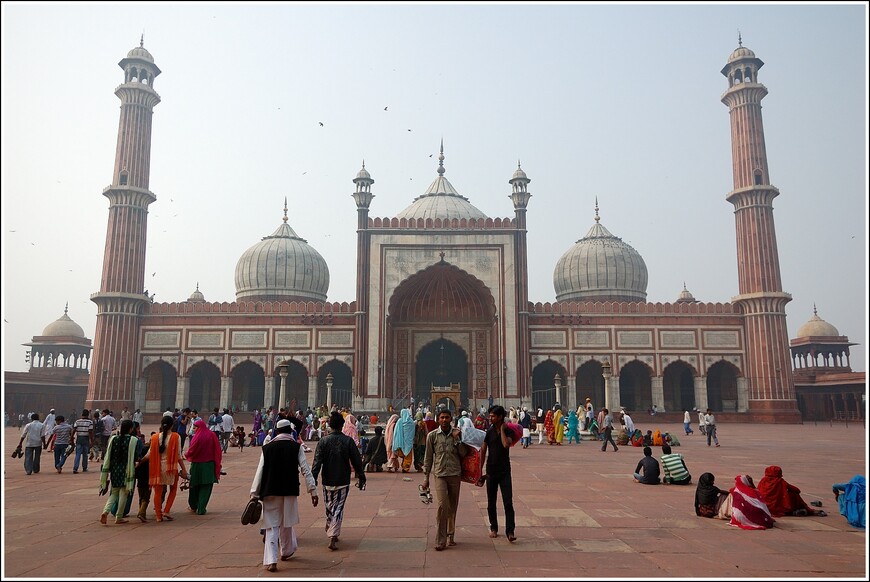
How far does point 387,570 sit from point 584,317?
2768cm

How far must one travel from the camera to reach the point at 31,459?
36.2ft

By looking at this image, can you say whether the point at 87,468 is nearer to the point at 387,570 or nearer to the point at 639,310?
the point at 387,570

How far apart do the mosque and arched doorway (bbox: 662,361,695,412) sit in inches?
2.8

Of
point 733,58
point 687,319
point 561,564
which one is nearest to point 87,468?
point 561,564

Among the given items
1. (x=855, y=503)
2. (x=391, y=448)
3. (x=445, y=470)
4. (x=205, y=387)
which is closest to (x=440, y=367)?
(x=205, y=387)

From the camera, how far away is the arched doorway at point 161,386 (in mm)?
31580

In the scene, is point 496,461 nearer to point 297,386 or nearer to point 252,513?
point 252,513

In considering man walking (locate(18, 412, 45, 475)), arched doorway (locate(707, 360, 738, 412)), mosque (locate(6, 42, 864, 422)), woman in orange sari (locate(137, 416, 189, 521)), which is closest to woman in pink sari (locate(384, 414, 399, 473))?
woman in orange sari (locate(137, 416, 189, 521))

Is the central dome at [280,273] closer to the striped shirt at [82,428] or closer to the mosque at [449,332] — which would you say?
the mosque at [449,332]

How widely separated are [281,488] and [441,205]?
106ft

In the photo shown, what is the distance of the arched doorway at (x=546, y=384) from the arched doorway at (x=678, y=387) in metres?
5.57

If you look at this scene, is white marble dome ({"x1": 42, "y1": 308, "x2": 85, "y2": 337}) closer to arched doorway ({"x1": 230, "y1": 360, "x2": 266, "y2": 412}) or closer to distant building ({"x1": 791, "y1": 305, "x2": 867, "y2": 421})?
arched doorway ({"x1": 230, "y1": 360, "x2": 266, "y2": 412})

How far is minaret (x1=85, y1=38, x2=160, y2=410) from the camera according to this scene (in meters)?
29.7

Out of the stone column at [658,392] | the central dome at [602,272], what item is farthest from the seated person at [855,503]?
the central dome at [602,272]
